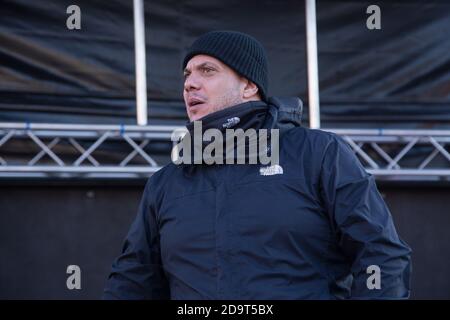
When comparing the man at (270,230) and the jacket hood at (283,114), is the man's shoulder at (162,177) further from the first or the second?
the jacket hood at (283,114)

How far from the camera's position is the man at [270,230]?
2090 mm

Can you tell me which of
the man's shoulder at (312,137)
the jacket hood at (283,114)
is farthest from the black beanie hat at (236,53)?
the man's shoulder at (312,137)

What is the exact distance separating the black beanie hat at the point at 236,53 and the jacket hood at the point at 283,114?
0.49ft

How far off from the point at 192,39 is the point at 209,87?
245 cm

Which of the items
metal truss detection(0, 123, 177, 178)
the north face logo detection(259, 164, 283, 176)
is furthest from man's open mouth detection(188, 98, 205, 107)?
metal truss detection(0, 123, 177, 178)

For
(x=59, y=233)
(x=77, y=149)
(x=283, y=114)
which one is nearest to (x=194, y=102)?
(x=283, y=114)

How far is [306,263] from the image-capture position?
2121mm

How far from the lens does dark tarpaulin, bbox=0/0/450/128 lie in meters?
4.65

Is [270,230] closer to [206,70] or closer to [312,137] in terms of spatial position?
[312,137]

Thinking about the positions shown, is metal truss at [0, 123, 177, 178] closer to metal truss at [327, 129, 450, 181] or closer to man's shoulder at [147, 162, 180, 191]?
metal truss at [327, 129, 450, 181]
